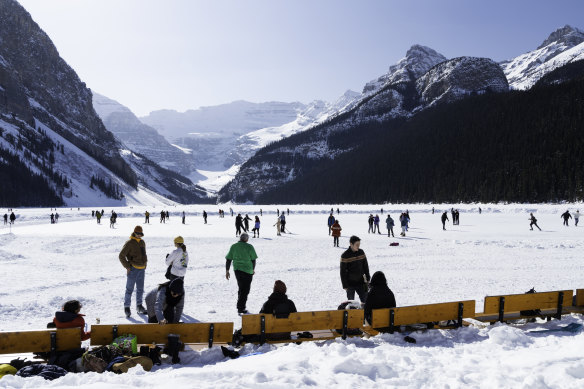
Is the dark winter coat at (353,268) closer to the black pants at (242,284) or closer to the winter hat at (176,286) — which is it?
the black pants at (242,284)

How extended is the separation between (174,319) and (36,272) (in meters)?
9.79

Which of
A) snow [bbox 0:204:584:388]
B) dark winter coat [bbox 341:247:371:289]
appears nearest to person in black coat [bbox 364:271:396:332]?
snow [bbox 0:204:584:388]

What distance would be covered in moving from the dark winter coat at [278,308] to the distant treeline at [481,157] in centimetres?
7473

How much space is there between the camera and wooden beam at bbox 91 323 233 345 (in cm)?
539

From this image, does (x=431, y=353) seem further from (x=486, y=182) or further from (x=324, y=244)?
(x=486, y=182)

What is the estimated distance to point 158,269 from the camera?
1402 cm

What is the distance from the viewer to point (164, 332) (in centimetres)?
558

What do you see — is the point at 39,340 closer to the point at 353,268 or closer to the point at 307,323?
the point at 307,323

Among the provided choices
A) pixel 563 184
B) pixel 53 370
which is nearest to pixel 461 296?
pixel 53 370

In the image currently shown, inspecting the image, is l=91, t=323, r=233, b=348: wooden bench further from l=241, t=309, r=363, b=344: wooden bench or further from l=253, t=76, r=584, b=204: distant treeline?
l=253, t=76, r=584, b=204: distant treeline

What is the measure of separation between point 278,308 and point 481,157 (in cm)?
9839

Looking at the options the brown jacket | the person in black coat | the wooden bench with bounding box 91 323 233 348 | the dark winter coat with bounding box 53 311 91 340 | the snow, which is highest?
the brown jacket

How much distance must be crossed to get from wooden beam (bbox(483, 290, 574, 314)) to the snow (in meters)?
0.33

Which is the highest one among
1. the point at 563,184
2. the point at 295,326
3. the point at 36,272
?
the point at 563,184
